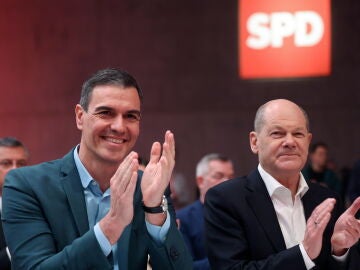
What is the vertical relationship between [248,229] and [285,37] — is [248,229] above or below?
below

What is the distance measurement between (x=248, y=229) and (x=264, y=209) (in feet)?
0.35

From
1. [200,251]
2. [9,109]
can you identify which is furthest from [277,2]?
[200,251]

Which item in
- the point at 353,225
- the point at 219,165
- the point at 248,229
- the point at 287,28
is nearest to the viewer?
the point at 353,225

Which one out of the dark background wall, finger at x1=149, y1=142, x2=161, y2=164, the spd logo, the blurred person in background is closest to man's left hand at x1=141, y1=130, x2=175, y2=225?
finger at x1=149, y1=142, x2=161, y2=164

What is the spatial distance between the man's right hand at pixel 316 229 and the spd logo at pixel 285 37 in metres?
5.97

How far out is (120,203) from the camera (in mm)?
2020

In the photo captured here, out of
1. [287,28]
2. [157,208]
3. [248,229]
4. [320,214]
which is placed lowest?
[248,229]

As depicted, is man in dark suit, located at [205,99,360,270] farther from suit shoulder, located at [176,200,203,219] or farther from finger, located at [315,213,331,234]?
suit shoulder, located at [176,200,203,219]

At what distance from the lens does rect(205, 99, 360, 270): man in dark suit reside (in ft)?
8.42

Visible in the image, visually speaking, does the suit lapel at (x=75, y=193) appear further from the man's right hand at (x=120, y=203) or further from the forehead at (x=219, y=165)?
the forehead at (x=219, y=165)

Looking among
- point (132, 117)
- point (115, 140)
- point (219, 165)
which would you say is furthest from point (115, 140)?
point (219, 165)

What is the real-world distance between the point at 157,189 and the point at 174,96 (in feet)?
21.9

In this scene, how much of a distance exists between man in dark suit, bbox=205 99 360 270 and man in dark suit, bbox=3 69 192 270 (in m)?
0.47

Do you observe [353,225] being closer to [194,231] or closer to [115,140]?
[115,140]
